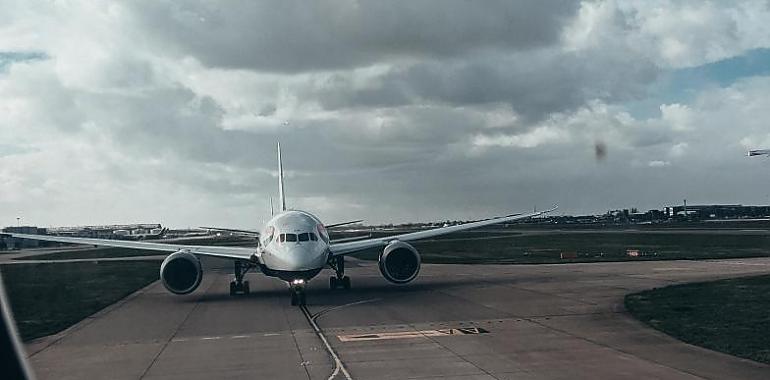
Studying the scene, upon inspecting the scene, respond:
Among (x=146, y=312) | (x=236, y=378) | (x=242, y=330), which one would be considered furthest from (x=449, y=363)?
(x=146, y=312)

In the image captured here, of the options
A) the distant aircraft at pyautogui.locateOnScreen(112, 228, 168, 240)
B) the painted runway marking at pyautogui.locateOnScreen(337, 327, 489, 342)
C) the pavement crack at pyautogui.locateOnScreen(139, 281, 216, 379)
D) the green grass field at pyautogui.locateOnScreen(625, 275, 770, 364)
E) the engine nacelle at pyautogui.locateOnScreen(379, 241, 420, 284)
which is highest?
the distant aircraft at pyautogui.locateOnScreen(112, 228, 168, 240)

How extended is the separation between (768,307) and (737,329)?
455cm

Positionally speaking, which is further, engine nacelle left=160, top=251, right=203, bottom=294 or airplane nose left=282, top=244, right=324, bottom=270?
engine nacelle left=160, top=251, right=203, bottom=294

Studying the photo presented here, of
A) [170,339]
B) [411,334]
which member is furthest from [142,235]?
[411,334]

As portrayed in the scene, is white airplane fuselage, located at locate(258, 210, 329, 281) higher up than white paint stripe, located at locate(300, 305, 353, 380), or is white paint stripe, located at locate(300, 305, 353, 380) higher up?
white airplane fuselage, located at locate(258, 210, 329, 281)

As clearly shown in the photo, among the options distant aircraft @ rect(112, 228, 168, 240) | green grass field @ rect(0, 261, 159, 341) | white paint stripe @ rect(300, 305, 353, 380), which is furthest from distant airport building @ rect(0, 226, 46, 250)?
white paint stripe @ rect(300, 305, 353, 380)

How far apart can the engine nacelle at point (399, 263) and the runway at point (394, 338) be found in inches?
25.8

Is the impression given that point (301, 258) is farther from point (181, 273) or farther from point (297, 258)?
point (181, 273)

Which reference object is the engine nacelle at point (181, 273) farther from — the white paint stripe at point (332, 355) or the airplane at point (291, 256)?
the white paint stripe at point (332, 355)

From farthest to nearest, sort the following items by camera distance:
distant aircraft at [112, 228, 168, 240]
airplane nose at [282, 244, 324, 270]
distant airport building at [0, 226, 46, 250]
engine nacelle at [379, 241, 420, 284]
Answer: distant aircraft at [112, 228, 168, 240] → distant airport building at [0, 226, 46, 250] → engine nacelle at [379, 241, 420, 284] → airplane nose at [282, 244, 324, 270]

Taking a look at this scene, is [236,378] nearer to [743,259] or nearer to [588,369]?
[588,369]

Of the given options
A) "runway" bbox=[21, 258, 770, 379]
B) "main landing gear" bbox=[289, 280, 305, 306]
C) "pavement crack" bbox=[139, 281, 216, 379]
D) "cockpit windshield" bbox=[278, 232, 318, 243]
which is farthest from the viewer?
"cockpit windshield" bbox=[278, 232, 318, 243]

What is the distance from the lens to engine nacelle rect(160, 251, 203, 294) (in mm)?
29859

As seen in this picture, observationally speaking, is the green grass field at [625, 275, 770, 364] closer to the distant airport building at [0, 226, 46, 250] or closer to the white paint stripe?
the white paint stripe
